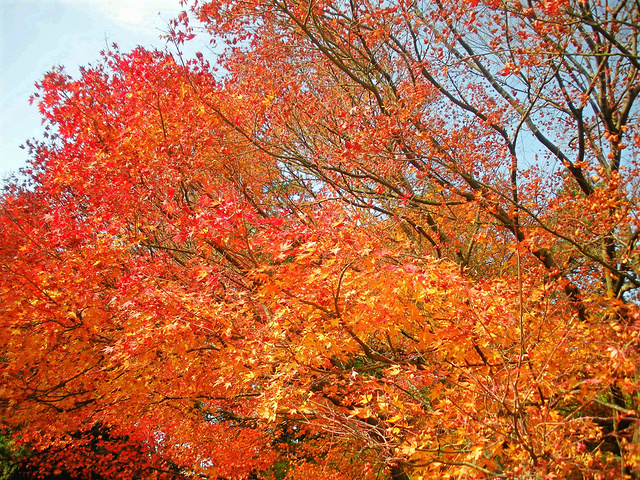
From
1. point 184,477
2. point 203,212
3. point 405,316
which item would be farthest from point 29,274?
point 184,477

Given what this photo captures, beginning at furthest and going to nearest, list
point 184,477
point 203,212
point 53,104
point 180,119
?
1. point 184,477
2. point 53,104
3. point 180,119
4. point 203,212

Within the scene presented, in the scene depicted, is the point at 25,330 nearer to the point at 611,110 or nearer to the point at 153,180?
the point at 153,180

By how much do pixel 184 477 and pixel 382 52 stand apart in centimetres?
1215

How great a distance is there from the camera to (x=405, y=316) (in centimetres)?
436

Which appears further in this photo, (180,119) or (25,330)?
(180,119)

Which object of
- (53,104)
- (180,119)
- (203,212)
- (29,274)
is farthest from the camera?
(53,104)

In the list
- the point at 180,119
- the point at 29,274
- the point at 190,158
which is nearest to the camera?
the point at 29,274

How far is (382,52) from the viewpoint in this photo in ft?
22.8

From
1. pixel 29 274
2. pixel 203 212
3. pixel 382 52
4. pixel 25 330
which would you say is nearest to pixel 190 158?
pixel 203 212

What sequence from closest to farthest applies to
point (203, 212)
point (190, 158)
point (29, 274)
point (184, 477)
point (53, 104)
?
1. point (203, 212)
2. point (29, 274)
3. point (190, 158)
4. point (53, 104)
5. point (184, 477)

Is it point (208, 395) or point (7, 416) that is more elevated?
point (7, 416)

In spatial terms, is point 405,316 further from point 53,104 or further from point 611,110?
point 53,104

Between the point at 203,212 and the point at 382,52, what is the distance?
4821mm

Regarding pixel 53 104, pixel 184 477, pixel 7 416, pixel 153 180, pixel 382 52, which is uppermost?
pixel 53 104
